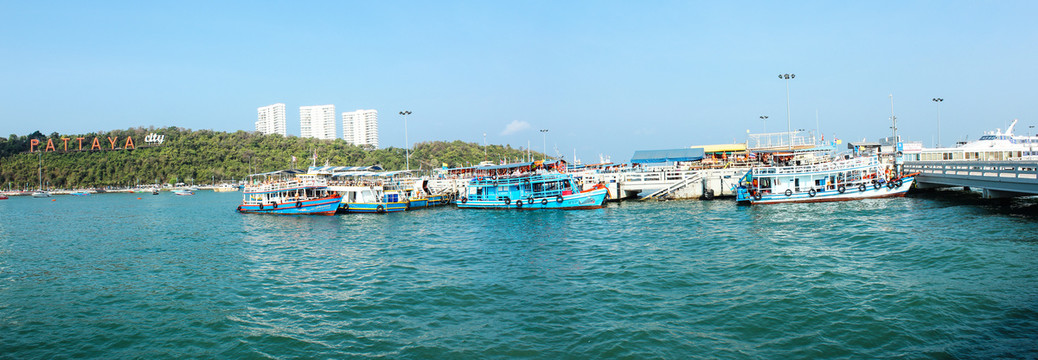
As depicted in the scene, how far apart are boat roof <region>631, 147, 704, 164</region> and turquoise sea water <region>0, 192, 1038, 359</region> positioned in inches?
1037

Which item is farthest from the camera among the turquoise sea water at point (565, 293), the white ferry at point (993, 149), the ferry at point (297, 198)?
the white ferry at point (993, 149)

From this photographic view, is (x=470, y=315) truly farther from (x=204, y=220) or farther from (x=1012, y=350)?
(x=204, y=220)

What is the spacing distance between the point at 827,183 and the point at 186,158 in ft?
458

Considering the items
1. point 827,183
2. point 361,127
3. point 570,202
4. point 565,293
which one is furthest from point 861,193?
point 361,127

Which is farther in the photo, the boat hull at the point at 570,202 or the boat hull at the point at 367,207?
the boat hull at the point at 367,207

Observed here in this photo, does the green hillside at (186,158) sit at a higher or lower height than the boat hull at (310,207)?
higher

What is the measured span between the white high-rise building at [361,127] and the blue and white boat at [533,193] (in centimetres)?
15522

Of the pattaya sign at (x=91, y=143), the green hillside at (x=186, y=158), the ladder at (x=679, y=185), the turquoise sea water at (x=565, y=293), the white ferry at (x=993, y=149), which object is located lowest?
the turquoise sea water at (x=565, y=293)

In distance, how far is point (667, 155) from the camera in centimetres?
5556

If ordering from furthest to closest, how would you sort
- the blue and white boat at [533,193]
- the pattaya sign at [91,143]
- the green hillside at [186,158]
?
the pattaya sign at [91,143] → the green hillside at [186,158] → the blue and white boat at [533,193]

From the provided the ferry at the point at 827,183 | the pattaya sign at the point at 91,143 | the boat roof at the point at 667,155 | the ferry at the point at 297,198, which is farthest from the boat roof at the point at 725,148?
the pattaya sign at the point at 91,143

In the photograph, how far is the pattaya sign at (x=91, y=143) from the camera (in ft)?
436

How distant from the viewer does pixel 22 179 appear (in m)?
123

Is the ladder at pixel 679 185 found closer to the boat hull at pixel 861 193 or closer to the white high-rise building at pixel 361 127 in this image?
the boat hull at pixel 861 193
